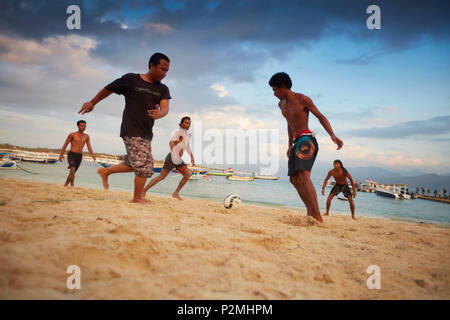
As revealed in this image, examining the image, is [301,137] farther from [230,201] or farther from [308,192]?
[230,201]

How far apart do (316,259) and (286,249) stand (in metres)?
0.29

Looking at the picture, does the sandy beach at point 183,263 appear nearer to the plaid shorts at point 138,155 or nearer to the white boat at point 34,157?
the plaid shorts at point 138,155

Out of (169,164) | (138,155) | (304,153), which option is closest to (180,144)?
(169,164)

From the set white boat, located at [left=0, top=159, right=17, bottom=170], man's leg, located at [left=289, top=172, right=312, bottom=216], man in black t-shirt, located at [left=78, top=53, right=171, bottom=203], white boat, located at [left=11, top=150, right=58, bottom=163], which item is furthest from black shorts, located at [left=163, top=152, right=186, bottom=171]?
white boat, located at [left=11, top=150, right=58, bottom=163]

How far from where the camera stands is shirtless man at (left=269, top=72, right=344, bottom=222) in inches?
151

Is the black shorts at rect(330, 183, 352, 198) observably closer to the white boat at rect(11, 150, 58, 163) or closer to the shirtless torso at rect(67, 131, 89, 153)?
the shirtless torso at rect(67, 131, 89, 153)

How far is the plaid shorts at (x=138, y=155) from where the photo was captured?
384cm

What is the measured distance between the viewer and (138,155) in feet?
12.7

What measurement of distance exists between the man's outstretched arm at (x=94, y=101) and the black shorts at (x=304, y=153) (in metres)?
3.37

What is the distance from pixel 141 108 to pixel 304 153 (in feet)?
9.62

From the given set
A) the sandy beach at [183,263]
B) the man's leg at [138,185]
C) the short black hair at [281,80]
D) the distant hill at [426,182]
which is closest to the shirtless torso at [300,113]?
the short black hair at [281,80]
